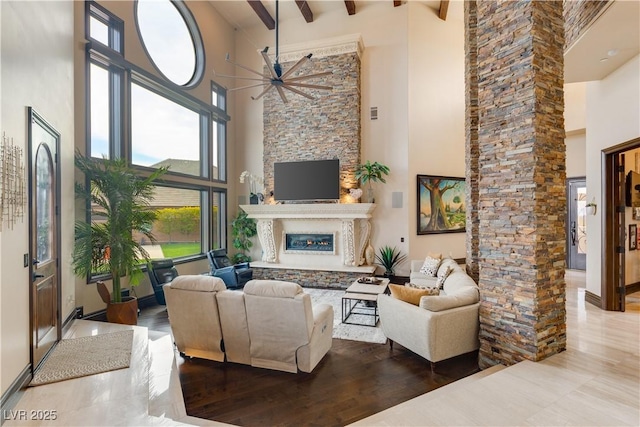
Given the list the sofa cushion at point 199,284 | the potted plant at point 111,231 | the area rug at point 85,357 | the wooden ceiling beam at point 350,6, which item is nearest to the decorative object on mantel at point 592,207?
the sofa cushion at point 199,284

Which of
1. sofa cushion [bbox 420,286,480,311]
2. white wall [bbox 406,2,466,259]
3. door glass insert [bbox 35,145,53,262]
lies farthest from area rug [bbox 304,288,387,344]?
door glass insert [bbox 35,145,53,262]

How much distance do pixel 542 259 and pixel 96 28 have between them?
6.98m

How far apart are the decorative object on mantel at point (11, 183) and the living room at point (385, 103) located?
4.30 ft

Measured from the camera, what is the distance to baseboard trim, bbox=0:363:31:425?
2128 millimetres

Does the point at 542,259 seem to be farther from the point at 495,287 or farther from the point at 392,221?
the point at 392,221

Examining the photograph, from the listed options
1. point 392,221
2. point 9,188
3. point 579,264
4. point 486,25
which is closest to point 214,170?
point 392,221

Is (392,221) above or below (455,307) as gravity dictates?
above

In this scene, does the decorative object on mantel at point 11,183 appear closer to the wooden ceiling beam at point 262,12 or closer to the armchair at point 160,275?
the armchair at point 160,275

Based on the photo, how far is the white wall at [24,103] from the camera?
2.27 metres

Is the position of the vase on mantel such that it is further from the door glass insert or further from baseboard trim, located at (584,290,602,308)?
the door glass insert

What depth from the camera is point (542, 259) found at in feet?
9.11

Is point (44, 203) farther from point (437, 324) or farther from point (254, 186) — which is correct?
point (254, 186)

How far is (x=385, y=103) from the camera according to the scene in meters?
7.50

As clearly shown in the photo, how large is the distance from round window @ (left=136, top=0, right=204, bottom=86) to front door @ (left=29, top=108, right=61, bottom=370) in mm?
3508
